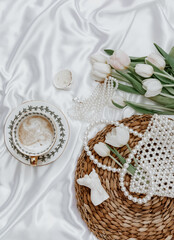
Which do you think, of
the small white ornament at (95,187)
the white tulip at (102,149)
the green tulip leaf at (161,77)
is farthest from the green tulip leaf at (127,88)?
the small white ornament at (95,187)

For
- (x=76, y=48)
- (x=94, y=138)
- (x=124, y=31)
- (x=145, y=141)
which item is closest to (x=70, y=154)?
(x=94, y=138)

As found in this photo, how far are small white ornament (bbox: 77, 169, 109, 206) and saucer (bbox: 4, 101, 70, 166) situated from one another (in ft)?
0.45

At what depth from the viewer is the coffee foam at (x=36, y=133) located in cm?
117

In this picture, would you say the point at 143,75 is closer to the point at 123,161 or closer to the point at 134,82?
the point at 134,82

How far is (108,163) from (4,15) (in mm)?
705

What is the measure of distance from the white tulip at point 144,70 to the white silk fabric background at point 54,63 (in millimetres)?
141

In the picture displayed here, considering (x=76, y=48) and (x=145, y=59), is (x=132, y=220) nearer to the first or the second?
(x=145, y=59)

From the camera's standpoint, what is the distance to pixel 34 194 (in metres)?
1.25

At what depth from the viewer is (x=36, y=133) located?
118 centimetres

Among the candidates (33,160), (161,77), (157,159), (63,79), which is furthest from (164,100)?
(33,160)

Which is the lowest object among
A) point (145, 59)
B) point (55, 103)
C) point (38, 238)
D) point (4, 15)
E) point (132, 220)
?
point (38, 238)

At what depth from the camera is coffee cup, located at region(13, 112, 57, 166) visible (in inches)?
45.4

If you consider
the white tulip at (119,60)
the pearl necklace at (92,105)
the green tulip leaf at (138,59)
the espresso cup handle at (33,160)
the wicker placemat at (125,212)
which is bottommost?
the wicker placemat at (125,212)

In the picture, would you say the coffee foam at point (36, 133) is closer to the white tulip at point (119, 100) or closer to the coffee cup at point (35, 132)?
the coffee cup at point (35, 132)
